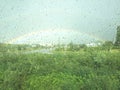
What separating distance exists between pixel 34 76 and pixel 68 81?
84.7 inches

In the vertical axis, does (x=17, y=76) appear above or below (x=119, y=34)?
below

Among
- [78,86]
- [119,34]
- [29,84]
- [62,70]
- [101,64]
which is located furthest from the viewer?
[119,34]

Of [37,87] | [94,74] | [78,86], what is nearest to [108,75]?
[94,74]

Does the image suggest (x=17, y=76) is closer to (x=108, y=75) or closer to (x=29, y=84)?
(x=29, y=84)

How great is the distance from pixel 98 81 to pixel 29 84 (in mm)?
3662

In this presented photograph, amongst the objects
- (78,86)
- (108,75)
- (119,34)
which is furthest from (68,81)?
(119,34)

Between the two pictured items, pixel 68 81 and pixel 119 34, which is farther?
pixel 119 34

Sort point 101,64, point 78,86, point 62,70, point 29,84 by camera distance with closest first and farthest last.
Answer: point 78,86, point 29,84, point 62,70, point 101,64

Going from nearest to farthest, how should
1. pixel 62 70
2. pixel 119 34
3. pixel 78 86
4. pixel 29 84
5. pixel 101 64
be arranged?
1. pixel 78 86
2. pixel 29 84
3. pixel 62 70
4. pixel 101 64
5. pixel 119 34

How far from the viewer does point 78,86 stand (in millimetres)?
11484

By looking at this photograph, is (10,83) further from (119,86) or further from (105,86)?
(119,86)

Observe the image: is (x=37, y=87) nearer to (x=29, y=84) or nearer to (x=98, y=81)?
(x=29, y=84)

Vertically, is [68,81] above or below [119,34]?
below

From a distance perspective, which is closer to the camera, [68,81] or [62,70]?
[68,81]
